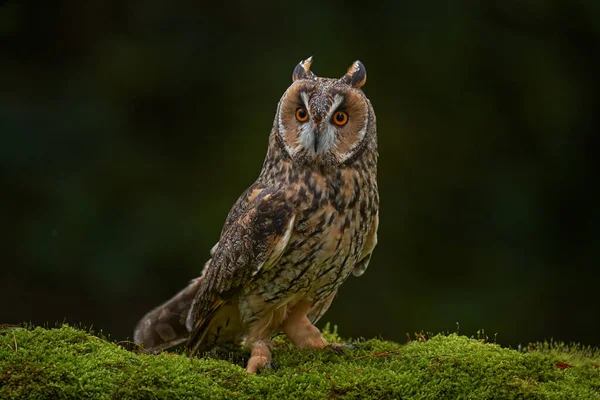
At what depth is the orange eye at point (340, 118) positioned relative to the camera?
116 inches

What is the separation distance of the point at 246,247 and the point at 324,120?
56 centimetres

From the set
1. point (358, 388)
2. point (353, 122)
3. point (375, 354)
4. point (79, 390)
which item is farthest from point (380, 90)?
point (79, 390)

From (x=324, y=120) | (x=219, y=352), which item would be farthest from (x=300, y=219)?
(x=219, y=352)

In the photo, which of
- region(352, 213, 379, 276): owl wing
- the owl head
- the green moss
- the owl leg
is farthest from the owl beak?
the green moss

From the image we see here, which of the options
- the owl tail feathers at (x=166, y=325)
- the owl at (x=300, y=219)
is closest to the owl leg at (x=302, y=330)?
the owl at (x=300, y=219)

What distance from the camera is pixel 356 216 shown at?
3.05 meters

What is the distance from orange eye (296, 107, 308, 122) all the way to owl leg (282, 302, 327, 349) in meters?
0.77

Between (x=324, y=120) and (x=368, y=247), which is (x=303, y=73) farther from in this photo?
(x=368, y=247)

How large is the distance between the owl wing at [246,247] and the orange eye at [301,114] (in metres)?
0.29

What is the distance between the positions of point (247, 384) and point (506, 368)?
2.87ft

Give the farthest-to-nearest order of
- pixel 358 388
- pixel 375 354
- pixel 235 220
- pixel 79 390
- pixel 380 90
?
pixel 380 90 → pixel 235 220 → pixel 375 354 → pixel 358 388 → pixel 79 390

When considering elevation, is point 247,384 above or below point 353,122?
below

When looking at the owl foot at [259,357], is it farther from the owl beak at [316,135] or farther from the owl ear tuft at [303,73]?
the owl ear tuft at [303,73]

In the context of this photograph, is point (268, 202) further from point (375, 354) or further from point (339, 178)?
point (375, 354)
